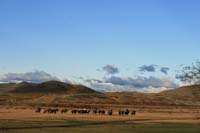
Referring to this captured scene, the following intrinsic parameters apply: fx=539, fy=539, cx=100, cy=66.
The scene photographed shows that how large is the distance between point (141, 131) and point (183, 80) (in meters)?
28.5

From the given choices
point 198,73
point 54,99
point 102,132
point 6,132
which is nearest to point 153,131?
point 102,132

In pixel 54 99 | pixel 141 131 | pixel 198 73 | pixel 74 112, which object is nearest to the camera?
pixel 141 131

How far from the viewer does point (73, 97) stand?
620ft

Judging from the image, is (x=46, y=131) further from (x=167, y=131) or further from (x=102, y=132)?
(x=167, y=131)

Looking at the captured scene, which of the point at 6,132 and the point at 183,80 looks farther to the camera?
the point at 183,80

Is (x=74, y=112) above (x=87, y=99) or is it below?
below

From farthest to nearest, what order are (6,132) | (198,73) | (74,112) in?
(74,112)
(198,73)
(6,132)

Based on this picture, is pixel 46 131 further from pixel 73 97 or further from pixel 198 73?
pixel 73 97

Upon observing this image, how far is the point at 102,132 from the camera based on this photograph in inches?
1613

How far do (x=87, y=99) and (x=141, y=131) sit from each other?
5736 inches

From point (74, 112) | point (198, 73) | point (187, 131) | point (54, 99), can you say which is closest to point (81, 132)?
point (187, 131)

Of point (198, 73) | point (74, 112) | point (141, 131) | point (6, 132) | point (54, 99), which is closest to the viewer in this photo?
point (6, 132)

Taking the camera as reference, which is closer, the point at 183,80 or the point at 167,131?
the point at 167,131

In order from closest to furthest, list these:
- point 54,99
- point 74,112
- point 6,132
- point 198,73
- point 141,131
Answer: point 6,132
point 141,131
point 198,73
point 74,112
point 54,99
